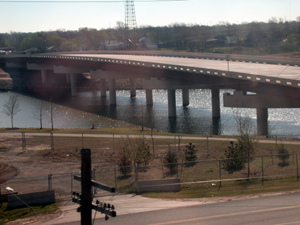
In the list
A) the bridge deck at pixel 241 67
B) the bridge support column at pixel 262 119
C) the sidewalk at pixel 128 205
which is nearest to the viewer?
the sidewalk at pixel 128 205

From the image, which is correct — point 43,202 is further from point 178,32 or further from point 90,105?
point 178,32

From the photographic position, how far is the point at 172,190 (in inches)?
647

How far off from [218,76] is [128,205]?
2920 cm

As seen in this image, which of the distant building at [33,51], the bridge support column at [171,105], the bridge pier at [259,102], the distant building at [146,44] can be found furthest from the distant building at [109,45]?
the bridge pier at [259,102]

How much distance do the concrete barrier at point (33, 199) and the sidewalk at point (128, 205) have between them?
77 cm

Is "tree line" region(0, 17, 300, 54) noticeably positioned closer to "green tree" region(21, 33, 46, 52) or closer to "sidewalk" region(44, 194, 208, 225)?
"green tree" region(21, 33, 46, 52)

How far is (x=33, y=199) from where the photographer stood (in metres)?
14.7

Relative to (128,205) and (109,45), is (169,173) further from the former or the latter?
(109,45)

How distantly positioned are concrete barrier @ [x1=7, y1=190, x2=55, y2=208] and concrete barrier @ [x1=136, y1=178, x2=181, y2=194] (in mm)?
3713

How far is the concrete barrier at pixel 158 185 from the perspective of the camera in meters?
16.3

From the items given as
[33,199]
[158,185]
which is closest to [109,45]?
[158,185]

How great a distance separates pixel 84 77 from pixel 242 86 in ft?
229

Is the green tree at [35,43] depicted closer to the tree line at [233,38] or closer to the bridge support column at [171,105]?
the tree line at [233,38]

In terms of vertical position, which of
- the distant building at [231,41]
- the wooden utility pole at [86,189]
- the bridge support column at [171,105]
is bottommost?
the bridge support column at [171,105]
